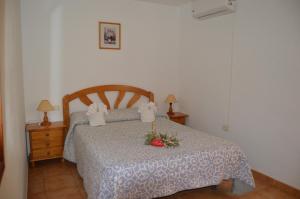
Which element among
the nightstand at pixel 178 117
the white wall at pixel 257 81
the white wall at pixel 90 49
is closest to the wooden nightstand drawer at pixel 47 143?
the white wall at pixel 90 49

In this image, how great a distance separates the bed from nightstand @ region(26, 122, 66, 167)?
6.9 inches

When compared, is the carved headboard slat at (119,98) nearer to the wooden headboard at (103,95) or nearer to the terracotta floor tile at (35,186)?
the wooden headboard at (103,95)

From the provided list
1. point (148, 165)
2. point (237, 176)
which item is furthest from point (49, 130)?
point (237, 176)

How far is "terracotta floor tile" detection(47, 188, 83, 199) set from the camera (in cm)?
253

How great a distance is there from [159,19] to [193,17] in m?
0.59

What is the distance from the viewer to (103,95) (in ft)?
12.6

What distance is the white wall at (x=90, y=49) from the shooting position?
337 cm

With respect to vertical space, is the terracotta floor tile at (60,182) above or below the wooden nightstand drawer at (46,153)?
below

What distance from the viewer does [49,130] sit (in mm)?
3256

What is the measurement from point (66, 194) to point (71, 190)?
0.10 m

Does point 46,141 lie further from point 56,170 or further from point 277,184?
point 277,184

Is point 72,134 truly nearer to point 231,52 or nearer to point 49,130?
point 49,130

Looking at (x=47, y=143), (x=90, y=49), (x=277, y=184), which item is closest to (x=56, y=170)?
(x=47, y=143)

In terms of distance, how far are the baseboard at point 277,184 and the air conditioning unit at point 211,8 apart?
7.26 ft
